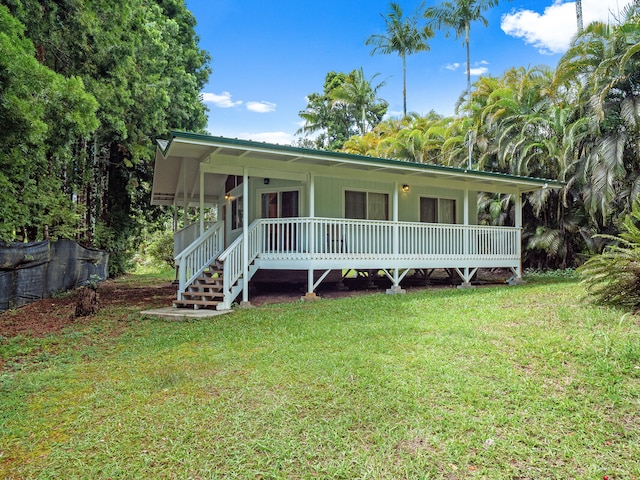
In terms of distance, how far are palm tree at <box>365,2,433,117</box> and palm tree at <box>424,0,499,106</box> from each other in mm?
2566

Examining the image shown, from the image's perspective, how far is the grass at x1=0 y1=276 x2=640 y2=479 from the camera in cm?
282

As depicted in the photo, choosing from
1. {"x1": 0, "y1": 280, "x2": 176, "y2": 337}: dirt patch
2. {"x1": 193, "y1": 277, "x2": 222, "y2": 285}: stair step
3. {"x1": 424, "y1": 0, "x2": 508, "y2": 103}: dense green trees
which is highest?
{"x1": 424, "y1": 0, "x2": 508, "y2": 103}: dense green trees

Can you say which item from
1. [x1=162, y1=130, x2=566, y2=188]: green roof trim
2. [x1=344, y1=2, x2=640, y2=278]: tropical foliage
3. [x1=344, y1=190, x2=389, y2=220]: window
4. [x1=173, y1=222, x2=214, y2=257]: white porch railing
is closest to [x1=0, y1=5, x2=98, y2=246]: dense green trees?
[x1=162, y1=130, x2=566, y2=188]: green roof trim

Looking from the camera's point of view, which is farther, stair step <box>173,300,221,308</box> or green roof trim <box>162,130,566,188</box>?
stair step <box>173,300,221,308</box>

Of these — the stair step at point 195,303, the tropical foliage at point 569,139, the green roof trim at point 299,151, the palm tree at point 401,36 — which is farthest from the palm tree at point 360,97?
the stair step at point 195,303

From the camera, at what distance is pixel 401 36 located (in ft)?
106

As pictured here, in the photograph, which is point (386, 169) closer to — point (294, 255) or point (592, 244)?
point (294, 255)

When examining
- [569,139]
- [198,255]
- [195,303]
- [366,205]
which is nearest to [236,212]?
[198,255]

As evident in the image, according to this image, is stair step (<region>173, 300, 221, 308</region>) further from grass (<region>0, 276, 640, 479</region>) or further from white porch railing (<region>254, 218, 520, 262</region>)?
grass (<region>0, 276, 640, 479</region>)

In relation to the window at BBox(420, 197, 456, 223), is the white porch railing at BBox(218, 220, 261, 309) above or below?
below

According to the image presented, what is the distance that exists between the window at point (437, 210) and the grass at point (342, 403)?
733cm

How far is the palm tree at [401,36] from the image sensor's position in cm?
3222

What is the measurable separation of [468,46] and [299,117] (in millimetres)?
15926

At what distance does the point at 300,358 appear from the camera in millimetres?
4805
